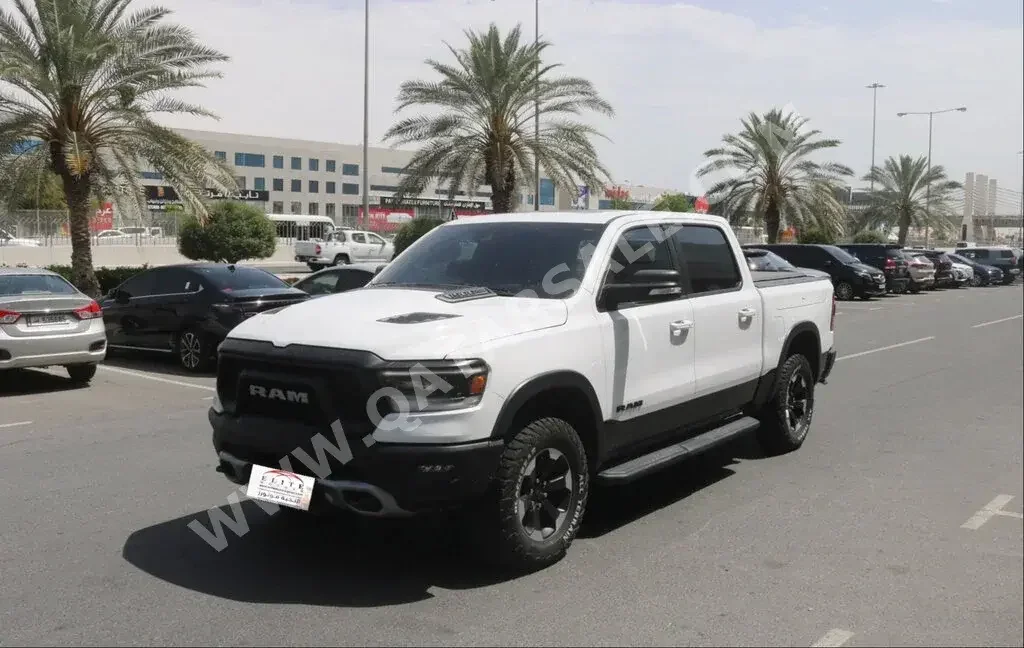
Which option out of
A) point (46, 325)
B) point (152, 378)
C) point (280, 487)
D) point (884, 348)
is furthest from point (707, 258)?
point (884, 348)

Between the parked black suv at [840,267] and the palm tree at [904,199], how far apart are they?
24.7 meters

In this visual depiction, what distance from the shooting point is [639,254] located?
6.13m

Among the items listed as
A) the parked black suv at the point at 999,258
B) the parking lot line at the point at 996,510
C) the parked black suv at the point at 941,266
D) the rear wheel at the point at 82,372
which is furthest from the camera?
the parked black suv at the point at 999,258

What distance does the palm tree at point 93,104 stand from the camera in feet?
61.5

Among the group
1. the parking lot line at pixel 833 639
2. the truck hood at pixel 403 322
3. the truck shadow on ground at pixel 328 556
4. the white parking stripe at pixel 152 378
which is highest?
the truck hood at pixel 403 322

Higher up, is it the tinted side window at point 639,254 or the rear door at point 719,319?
the tinted side window at point 639,254

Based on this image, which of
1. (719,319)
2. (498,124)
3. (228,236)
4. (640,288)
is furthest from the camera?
(228,236)

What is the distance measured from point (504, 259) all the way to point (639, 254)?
87 cm

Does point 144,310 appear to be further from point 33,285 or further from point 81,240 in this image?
point 81,240

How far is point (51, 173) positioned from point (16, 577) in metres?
18.1

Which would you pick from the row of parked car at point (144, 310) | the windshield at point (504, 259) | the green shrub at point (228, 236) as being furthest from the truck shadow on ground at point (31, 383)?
the green shrub at point (228, 236)

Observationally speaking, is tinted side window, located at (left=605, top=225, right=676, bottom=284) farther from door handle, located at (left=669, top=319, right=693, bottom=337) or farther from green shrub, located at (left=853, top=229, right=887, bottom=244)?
green shrub, located at (left=853, top=229, right=887, bottom=244)

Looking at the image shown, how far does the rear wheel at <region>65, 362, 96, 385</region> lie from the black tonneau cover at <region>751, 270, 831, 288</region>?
815 centimetres

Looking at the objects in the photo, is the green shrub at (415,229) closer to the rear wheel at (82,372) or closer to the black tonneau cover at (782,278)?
the rear wheel at (82,372)
